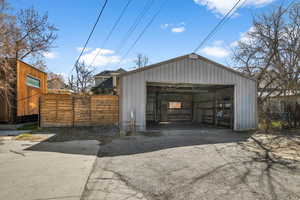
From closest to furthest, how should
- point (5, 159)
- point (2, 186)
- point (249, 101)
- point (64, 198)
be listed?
point (64, 198) < point (2, 186) < point (5, 159) < point (249, 101)

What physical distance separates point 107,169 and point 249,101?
8.68 metres

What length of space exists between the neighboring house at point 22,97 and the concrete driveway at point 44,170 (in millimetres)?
4788

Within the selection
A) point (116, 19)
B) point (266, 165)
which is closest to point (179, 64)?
point (116, 19)

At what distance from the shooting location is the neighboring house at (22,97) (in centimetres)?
955

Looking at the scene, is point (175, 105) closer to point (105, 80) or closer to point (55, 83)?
point (105, 80)

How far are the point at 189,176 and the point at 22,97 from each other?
10.7m

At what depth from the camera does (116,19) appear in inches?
363

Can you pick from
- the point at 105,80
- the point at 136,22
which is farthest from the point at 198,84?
the point at 105,80

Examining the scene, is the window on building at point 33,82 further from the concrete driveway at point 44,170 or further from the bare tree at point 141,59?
the bare tree at point 141,59

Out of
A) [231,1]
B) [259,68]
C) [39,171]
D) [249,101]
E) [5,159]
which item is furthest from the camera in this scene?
[259,68]

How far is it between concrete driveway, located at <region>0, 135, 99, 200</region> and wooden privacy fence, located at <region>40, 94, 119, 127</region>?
3.87m

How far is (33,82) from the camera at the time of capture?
39.1 ft

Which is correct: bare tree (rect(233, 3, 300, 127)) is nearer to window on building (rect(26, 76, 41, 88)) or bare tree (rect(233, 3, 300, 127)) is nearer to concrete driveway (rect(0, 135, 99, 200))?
concrete driveway (rect(0, 135, 99, 200))

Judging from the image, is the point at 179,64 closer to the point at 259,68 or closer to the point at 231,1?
the point at 231,1
